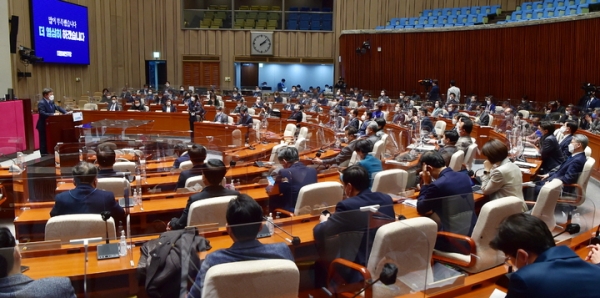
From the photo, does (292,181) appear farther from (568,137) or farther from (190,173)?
(568,137)

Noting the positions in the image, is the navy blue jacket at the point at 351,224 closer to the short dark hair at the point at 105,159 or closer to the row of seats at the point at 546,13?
the short dark hair at the point at 105,159

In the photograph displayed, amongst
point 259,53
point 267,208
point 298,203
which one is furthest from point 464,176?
point 259,53

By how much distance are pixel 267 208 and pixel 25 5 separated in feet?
47.7

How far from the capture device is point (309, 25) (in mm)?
25734

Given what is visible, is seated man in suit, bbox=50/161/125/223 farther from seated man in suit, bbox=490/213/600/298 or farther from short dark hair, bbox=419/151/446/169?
seated man in suit, bbox=490/213/600/298

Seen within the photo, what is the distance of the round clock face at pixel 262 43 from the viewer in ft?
83.3

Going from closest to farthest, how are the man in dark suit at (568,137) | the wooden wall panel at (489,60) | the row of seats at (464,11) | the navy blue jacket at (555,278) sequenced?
1. the navy blue jacket at (555,278)
2. the man in dark suit at (568,137)
3. the wooden wall panel at (489,60)
4. the row of seats at (464,11)

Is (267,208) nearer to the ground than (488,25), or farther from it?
nearer to the ground

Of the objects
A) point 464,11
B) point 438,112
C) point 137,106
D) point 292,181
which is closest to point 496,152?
point 292,181

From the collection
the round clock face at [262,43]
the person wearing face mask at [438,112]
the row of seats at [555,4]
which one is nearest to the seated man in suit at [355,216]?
the person wearing face mask at [438,112]

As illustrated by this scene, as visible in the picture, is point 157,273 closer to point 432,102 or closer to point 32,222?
point 32,222

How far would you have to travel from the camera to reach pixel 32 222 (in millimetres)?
4918

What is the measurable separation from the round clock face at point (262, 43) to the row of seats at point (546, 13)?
35.5 ft

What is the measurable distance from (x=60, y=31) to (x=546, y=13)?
16.7m
